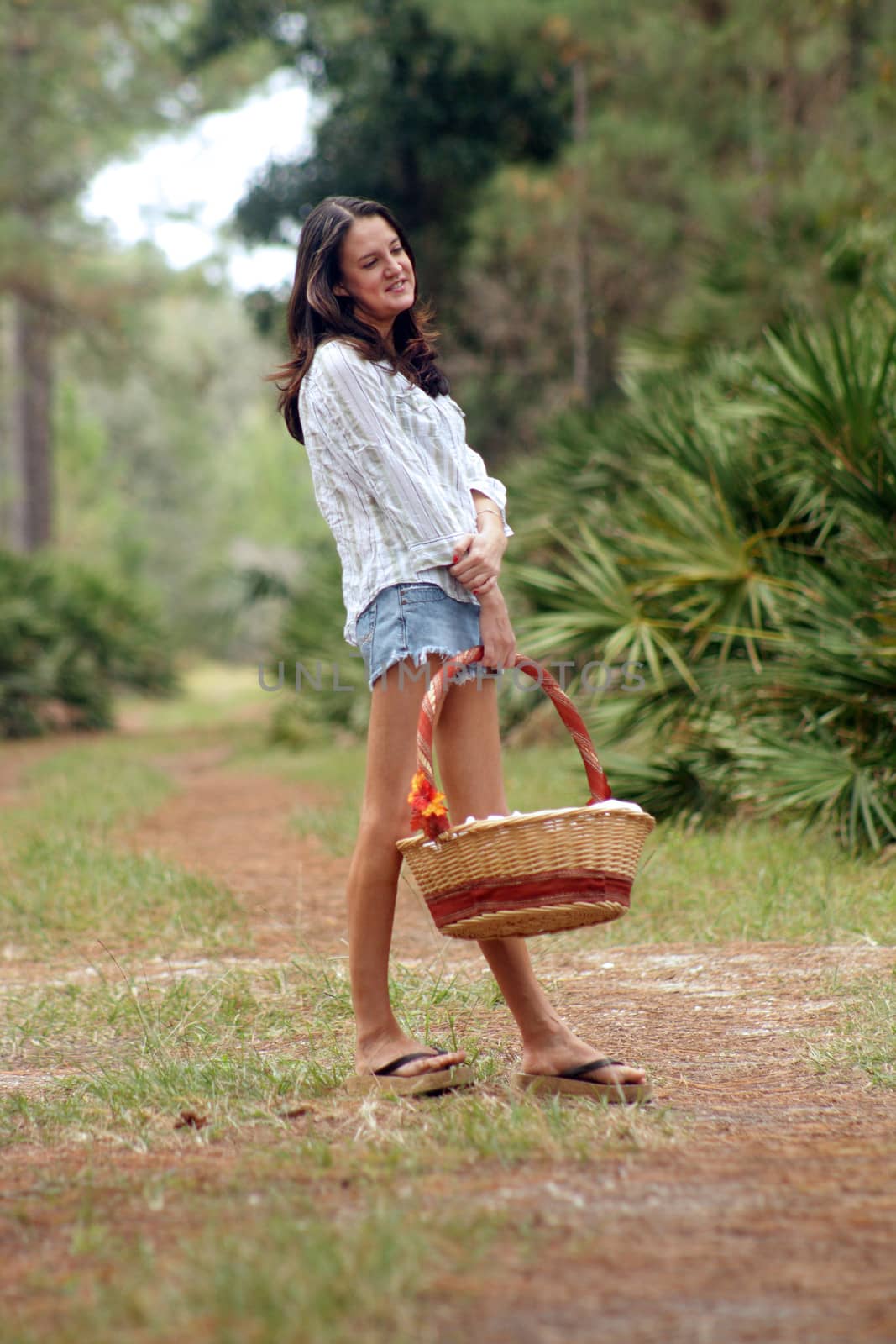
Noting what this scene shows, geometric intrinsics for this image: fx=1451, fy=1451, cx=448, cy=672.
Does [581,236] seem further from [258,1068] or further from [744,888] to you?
[258,1068]

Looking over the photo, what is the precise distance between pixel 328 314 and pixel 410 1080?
64.4 inches

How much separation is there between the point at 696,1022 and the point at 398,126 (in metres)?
13.6

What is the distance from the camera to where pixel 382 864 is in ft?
10.1

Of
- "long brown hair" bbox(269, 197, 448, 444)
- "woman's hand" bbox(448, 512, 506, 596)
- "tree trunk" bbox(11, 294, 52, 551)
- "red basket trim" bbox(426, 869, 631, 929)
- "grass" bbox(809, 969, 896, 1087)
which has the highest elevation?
"tree trunk" bbox(11, 294, 52, 551)

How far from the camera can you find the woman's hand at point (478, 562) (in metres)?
3.01

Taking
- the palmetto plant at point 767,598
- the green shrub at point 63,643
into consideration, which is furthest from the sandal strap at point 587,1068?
the green shrub at point 63,643

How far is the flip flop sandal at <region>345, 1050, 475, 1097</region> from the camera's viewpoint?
3033 millimetres

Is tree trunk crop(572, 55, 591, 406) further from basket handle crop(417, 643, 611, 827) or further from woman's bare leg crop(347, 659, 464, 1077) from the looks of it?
woman's bare leg crop(347, 659, 464, 1077)

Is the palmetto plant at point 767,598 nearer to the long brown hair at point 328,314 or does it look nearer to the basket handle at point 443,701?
the basket handle at point 443,701

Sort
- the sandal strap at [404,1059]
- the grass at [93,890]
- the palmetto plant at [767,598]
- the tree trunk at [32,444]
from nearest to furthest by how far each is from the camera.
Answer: the sandal strap at [404,1059]
the grass at [93,890]
the palmetto plant at [767,598]
the tree trunk at [32,444]

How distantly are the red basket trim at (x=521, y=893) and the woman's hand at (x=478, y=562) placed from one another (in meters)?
0.63

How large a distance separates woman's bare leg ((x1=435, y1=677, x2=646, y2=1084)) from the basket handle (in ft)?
0.18

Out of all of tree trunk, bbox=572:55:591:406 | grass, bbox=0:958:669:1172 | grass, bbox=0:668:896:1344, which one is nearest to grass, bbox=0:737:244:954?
grass, bbox=0:668:896:1344

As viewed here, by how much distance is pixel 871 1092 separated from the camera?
10.1 feet
